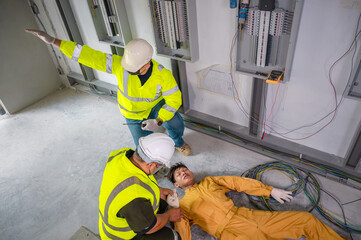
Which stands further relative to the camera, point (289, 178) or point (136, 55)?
point (289, 178)

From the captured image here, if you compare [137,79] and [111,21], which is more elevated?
[111,21]

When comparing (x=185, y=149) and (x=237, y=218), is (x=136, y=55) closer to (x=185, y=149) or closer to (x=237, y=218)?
(x=185, y=149)

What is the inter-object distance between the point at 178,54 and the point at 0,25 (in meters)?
2.53

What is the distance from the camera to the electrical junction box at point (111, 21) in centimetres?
291

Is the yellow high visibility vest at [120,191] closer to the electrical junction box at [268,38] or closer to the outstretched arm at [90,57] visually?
the outstretched arm at [90,57]

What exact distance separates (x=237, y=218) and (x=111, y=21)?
2438 millimetres

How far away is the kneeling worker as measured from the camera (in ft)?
4.94

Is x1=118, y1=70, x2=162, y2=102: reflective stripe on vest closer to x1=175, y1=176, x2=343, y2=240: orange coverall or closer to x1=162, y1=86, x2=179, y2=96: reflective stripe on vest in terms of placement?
x1=162, y1=86, x2=179, y2=96: reflective stripe on vest

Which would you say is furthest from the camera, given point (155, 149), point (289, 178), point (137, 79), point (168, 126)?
point (168, 126)

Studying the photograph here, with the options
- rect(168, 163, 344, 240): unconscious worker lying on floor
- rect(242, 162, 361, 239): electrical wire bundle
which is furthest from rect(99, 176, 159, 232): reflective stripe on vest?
rect(242, 162, 361, 239): electrical wire bundle

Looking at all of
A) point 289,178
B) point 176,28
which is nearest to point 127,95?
point 176,28

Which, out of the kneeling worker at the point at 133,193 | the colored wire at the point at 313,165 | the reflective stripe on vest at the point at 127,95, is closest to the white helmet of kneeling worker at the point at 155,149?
the kneeling worker at the point at 133,193

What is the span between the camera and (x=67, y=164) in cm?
307

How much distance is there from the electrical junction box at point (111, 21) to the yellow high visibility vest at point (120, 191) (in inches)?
70.8
